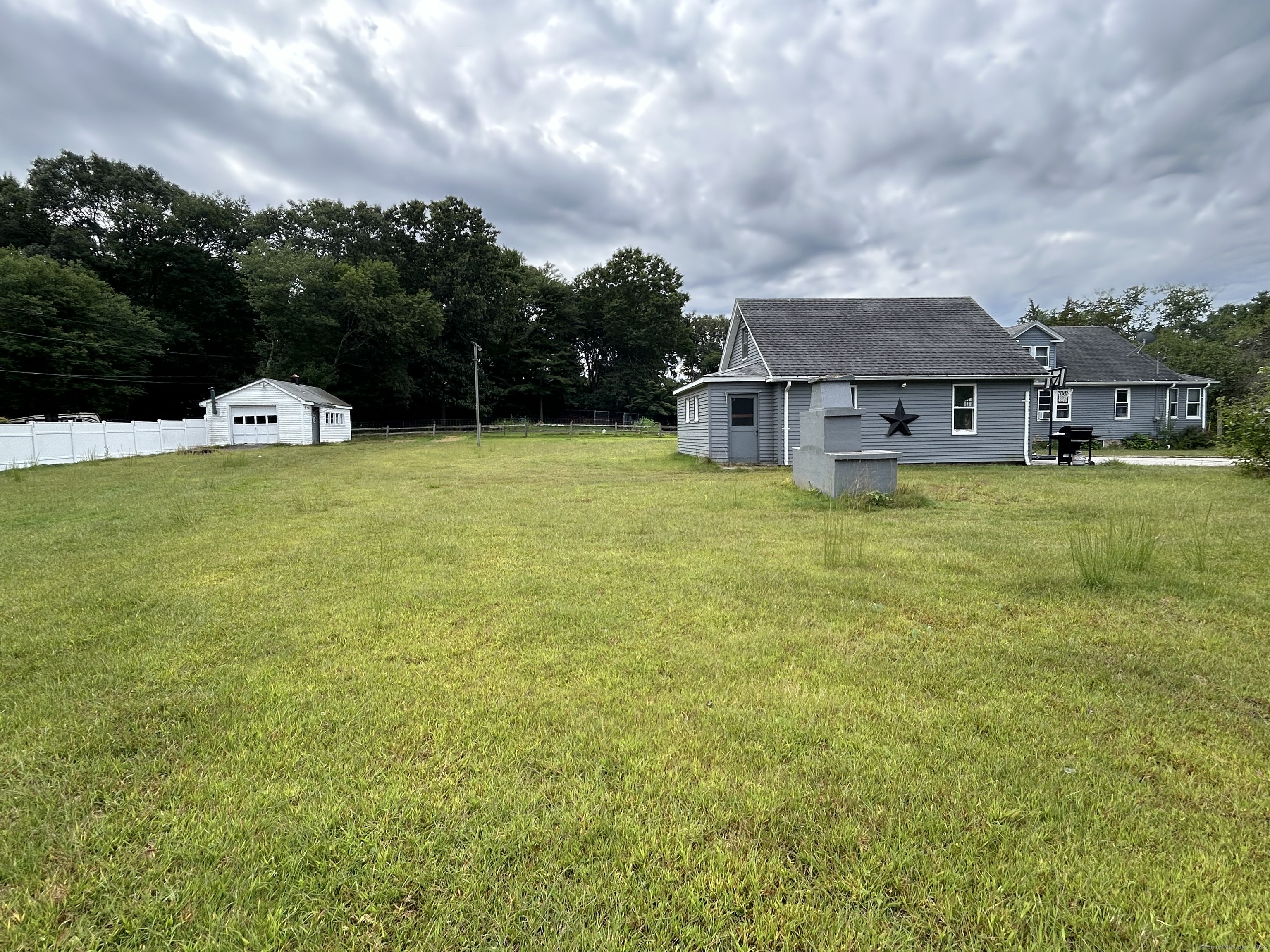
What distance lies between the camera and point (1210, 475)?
38.7 feet

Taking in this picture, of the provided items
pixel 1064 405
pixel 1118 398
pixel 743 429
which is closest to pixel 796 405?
pixel 743 429

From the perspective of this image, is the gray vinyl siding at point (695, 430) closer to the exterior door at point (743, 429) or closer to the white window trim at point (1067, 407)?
the exterior door at point (743, 429)

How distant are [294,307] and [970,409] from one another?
37.5 metres

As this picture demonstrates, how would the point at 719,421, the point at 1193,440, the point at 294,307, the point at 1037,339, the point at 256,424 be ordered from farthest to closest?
the point at 294,307
the point at 256,424
the point at 1037,339
the point at 1193,440
the point at 719,421

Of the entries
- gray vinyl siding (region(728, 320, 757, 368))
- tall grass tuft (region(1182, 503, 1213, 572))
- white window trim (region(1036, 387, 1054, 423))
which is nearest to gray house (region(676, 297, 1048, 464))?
gray vinyl siding (region(728, 320, 757, 368))

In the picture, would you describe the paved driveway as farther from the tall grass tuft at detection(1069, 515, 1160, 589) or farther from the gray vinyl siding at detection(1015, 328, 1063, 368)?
the tall grass tuft at detection(1069, 515, 1160, 589)

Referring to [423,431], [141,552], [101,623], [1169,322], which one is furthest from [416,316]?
[1169,322]

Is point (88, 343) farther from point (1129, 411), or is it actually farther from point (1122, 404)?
point (1129, 411)

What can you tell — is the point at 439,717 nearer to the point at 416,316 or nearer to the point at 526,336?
the point at 416,316

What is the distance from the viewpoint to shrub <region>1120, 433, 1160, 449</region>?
2281 centimetres

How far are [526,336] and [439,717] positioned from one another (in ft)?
152

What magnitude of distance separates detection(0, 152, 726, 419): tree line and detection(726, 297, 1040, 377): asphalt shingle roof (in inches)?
1087

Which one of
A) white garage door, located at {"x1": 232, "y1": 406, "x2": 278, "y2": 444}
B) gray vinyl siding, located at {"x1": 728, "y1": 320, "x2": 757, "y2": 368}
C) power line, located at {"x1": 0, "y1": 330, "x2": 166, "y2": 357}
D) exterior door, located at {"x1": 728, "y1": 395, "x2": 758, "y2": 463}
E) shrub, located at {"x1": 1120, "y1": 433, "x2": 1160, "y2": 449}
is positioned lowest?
shrub, located at {"x1": 1120, "y1": 433, "x2": 1160, "y2": 449}

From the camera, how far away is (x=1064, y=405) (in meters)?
24.0
